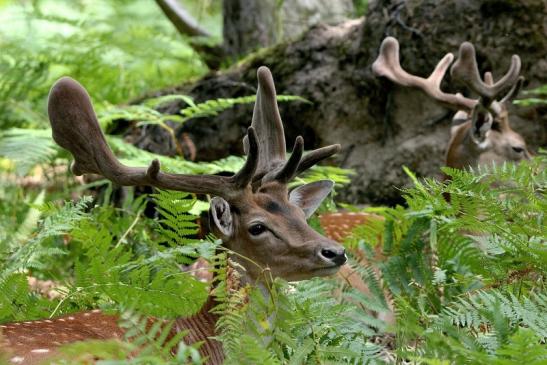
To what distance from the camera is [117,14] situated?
1177cm

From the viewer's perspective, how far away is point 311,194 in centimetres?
462

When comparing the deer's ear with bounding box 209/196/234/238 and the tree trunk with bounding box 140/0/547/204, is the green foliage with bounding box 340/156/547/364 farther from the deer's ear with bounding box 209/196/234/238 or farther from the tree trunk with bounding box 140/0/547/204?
the tree trunk with bounding box 140/0/547/204

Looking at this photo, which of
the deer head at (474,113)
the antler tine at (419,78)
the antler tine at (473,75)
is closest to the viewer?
the antler tine at (473,75)

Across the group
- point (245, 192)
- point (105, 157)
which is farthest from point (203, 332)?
point (105, 157)

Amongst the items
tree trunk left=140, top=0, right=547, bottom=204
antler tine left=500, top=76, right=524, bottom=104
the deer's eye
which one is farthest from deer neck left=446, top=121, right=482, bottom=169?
the deer's eye

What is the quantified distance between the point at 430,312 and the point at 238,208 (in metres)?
1.18

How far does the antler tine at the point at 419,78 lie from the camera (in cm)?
696

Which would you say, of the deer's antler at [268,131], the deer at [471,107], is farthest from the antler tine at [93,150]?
the deer at [471,107]

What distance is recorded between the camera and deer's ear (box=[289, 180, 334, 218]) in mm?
4582

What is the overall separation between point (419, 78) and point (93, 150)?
379 centimetres

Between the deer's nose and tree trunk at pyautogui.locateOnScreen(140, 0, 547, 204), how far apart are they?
13.1 feet

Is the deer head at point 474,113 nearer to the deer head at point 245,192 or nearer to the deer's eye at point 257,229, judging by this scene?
the deer head at point 245,192

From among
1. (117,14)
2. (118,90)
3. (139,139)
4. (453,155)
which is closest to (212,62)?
(118,90)

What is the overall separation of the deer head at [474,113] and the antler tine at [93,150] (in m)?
3.08
